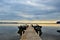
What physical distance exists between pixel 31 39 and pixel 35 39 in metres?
0.30

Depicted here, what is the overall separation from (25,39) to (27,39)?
0.19 meters

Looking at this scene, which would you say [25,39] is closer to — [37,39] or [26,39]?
[26,39]

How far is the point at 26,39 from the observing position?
1488cm

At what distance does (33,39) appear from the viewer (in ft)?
46.9

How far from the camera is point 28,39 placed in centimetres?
1470

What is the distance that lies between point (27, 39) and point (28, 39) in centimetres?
9

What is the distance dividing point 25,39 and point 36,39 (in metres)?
0.89

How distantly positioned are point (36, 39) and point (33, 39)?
0.76ft

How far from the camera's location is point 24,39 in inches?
585

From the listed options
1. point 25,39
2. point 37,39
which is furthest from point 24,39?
point 37,39

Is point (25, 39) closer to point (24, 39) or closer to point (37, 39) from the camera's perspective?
point (24, 39)

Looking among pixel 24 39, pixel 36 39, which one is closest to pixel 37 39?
pixel 36 39

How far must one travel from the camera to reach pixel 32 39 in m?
14.4

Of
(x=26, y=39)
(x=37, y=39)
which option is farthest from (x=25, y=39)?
(x=37, y=39)
